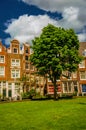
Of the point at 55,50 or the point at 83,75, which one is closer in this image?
the point at 55,50

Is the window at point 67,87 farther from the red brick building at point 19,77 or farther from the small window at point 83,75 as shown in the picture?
the small window at point 83,75

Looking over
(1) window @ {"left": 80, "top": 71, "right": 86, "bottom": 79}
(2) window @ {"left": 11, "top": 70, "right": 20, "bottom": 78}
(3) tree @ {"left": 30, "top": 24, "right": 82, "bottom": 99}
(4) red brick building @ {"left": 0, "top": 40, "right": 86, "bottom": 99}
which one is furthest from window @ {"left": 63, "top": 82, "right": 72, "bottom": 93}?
(3) tree @ {"left": 30, "top": 24, "right": 82, "bottom": 99}

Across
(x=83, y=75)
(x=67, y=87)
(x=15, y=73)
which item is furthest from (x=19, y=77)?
(x=83, y=75)

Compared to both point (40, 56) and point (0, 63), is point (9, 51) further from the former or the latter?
point (40, 56)

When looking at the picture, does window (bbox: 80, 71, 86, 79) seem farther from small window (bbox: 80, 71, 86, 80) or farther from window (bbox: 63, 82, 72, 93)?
window (bbox: 63, 82, 72, 93)

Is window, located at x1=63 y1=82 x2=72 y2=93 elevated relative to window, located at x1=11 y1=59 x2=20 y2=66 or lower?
lower

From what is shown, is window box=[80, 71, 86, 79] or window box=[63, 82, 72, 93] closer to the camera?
window box=[63, 82, 72, 93]

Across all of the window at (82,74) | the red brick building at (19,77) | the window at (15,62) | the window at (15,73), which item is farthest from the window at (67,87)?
the window at (15,62)

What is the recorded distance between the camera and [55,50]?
58.1 metres

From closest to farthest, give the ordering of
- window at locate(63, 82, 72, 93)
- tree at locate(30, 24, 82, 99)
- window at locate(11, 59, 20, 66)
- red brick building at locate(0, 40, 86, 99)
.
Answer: tree at locate(30, 24, 82, 99) → red brick building at locate(0, 40, 86, 99) → window at locate(11, 59, 20, 66) → window at locate(63, 82, 72, 93)

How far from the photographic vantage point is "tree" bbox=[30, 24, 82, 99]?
57.9 metres

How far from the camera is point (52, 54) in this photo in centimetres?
5794

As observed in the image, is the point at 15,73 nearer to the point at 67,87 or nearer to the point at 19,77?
the point at 19,77

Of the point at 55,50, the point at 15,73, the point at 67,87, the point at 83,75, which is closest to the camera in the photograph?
the point at 55,50
